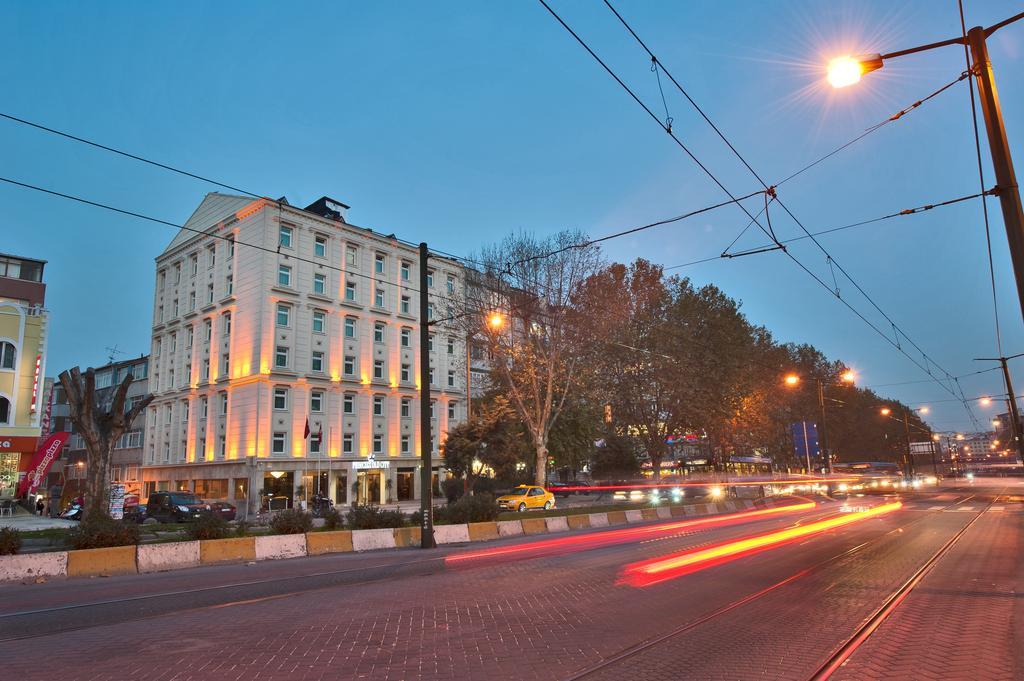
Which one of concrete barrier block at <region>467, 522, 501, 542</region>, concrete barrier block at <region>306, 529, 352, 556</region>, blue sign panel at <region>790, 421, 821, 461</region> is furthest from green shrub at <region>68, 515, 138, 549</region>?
blue sign panel at <region>790, 421, 821, 461</region>

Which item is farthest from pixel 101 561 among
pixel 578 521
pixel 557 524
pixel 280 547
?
pixel 578 521

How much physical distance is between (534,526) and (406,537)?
6345mm

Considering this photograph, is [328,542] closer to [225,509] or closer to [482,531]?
[482,531]

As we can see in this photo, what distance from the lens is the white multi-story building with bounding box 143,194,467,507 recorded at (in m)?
43.2

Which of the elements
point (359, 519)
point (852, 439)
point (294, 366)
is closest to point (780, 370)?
point (852, 439)

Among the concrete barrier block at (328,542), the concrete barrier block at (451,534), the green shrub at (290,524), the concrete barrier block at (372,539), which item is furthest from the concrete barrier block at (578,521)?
the green shrub at (290,524)

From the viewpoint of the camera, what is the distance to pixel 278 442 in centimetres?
4284

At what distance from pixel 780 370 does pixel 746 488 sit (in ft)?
44.6

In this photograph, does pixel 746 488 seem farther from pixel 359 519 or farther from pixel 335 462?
pixel 359 519

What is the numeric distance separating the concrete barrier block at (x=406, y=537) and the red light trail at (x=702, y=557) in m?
8.51

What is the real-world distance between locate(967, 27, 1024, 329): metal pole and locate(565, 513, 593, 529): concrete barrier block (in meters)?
21.0

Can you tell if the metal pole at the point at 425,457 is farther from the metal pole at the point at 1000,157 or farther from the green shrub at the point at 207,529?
the metal pole at the point at 1000,157

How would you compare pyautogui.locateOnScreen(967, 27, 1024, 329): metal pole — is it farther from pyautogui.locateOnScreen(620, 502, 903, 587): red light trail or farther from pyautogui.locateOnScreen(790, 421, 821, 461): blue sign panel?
pyautogui.locateOnScreen(790, 421, 821, 461): blue sign panel

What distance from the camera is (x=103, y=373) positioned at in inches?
2928
